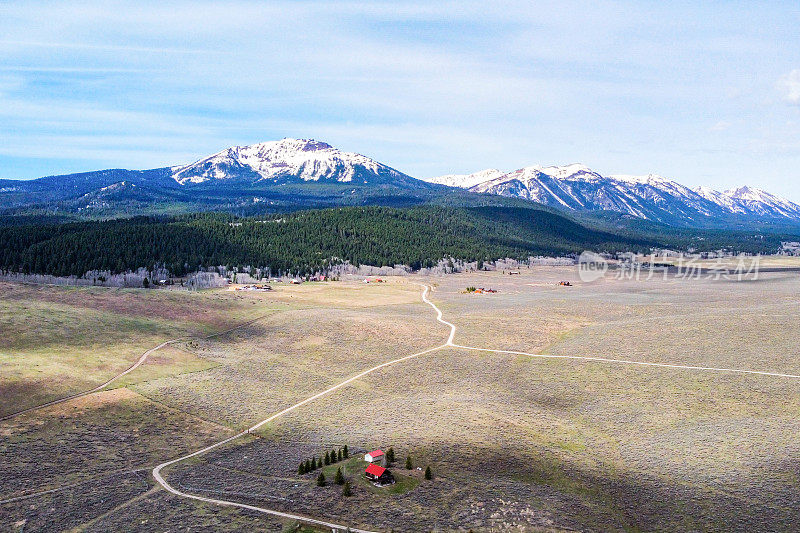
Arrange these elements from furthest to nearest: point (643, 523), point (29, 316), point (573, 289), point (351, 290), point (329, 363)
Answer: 1. point (573, 289)
2. point (351, 290)
3. point (29, 316)
4. point (329, 363)
5. point (643, 523)

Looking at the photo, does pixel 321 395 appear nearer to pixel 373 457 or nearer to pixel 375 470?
pixel 373 457

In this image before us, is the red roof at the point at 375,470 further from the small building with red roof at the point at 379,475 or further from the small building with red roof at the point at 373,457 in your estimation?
the small building with red roof at the point at 373,457

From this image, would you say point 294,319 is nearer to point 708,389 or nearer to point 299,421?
point 299,421

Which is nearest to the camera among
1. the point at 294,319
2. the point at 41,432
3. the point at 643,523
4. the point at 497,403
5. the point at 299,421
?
the point at 643,523

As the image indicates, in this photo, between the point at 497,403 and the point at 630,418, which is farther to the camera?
the point at 497,403

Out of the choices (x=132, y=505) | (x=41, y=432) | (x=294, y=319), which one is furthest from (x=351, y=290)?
(x=132, y=505)

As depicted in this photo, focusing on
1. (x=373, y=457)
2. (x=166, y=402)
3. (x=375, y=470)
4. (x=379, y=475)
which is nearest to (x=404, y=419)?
(x=373, y=457)
